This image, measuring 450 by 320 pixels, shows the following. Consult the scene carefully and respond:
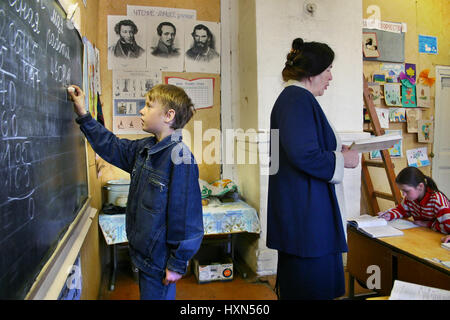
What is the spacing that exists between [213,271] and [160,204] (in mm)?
1603

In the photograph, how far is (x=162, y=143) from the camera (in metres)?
1.27

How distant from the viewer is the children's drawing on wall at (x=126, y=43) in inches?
110

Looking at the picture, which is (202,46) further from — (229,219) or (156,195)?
(156,195)

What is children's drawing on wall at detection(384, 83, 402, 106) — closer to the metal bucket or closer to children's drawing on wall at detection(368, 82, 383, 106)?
children's drawing on wall at detection(368, 82, 383, 106)

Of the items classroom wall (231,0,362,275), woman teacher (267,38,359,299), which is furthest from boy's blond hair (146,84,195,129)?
classroom wall (231,0,362,275)

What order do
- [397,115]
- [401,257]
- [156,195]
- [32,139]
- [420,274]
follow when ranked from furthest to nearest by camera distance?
[397,115], [401,257], [420,274], [156,195], [32,139]

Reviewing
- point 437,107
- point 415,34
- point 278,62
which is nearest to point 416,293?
point 278,62

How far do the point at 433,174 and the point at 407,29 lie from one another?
161cm

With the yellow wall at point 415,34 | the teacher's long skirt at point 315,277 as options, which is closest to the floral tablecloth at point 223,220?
the teacher's long skirt at point 315,277

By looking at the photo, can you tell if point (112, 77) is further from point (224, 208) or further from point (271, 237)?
point (271, 237)

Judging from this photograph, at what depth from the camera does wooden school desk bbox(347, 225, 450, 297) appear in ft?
4.61

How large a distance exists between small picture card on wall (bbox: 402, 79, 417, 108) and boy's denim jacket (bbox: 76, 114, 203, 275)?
10.1 feet
